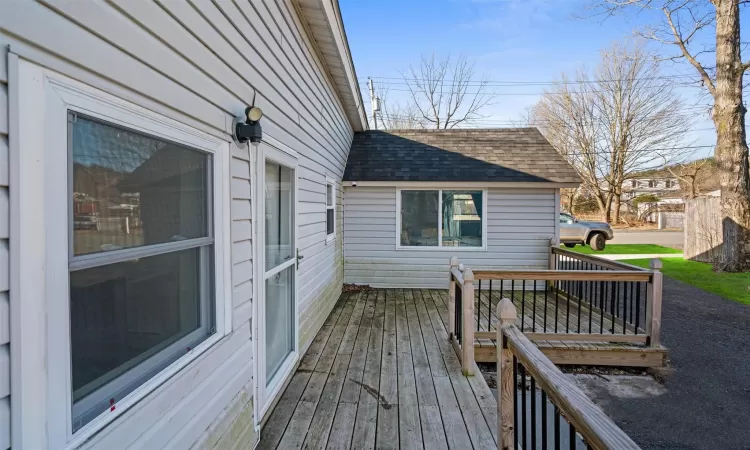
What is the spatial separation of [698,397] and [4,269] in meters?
4.70

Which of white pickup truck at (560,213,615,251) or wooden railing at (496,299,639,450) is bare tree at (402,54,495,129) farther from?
wooden railing at (496,299,639,450)

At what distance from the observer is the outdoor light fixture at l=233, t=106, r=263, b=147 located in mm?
2002

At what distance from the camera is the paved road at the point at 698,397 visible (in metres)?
2.70

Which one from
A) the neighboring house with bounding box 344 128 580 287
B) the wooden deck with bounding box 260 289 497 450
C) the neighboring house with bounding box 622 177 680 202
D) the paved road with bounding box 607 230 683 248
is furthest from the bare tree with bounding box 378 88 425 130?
the wooden deck with bounding box 260 289 497 450

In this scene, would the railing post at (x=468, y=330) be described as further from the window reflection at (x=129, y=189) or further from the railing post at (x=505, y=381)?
the window reflection at (x=129, y=189)

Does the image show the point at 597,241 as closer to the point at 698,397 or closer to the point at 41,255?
the point at 698,397

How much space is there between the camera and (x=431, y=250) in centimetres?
653

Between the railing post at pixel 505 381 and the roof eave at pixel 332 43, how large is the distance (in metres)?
2.94

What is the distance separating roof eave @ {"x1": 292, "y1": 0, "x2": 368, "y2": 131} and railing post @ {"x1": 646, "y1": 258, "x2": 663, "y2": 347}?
4.00m

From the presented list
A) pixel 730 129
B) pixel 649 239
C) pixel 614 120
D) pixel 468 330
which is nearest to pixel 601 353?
pixel 468 330

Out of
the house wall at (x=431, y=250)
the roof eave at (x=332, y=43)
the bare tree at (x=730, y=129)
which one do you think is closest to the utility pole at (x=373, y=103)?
the house wall at (x=431, y=250)

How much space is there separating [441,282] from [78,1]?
20.2 feet

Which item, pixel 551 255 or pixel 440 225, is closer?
pixel 551 255

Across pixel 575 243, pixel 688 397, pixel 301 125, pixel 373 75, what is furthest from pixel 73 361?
pixel 373 75
